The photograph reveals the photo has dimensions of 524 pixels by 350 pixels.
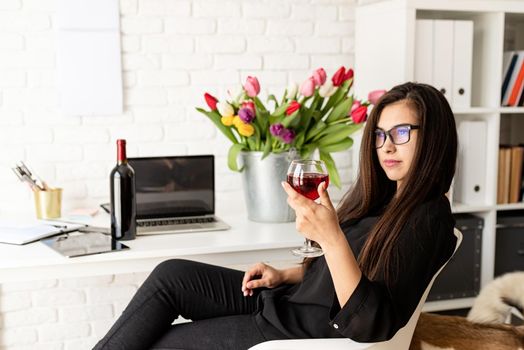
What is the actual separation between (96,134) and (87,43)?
1.18ft

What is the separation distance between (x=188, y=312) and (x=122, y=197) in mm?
451

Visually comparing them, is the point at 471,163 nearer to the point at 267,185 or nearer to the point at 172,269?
the point at 267,185

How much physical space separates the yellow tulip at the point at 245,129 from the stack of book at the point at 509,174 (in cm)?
115

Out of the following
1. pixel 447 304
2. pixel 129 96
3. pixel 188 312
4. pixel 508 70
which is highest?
pixel 508 70

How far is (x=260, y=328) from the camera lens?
71.9 inches

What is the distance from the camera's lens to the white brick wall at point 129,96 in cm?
260

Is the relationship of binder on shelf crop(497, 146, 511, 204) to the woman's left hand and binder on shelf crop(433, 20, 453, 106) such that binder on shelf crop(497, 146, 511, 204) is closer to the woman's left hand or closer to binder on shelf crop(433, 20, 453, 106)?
binder on shelf crop(433, 20, 453, 106)

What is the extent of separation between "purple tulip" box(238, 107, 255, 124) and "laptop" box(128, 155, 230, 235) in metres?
0.23

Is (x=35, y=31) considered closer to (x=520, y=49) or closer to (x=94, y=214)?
(x=94, y=214)

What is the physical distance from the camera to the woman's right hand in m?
1.99

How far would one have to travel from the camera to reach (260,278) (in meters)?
2.04

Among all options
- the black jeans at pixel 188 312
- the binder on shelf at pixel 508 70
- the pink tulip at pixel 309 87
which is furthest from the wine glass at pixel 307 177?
the binder on shelf at pixel 508 70

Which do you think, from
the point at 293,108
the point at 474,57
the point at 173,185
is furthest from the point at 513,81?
the point at 173,185

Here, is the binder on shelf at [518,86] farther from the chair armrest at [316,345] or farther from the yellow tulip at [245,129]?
the chair armrest at [316,345]
